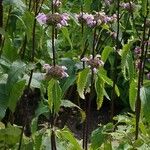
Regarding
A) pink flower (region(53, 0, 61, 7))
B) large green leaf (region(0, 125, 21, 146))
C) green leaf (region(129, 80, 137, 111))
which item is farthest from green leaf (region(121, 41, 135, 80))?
large green leaf (region(0, 125, 21, 146))

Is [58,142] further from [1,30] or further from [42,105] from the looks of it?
[1,30]

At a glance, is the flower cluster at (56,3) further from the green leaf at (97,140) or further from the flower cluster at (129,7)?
the green leaf at (97,140)

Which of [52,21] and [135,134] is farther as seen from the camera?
[135,134]

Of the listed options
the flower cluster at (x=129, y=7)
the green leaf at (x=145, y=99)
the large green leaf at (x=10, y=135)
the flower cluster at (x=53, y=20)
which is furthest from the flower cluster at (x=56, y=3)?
the large green leaf at (x=10, y=135)

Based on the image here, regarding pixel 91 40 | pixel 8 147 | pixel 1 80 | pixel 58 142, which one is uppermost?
pixel 91 40

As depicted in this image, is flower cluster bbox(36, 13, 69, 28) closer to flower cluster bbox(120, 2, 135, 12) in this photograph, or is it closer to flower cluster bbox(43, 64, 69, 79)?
flower cluster bbox(43, 64, 69, 79)

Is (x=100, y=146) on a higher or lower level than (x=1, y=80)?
lower

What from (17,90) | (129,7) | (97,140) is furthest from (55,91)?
(129,7)

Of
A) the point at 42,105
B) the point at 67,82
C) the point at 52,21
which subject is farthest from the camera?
the point at 42,105

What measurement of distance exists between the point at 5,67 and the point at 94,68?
17.2 inches

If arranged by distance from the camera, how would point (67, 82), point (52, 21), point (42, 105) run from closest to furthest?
point (52, 21) < point (67, 82) < point (42, 105)

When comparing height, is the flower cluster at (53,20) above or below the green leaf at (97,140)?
above

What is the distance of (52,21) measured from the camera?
193 cm

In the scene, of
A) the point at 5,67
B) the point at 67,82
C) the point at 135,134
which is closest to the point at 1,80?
the point at 5,67
